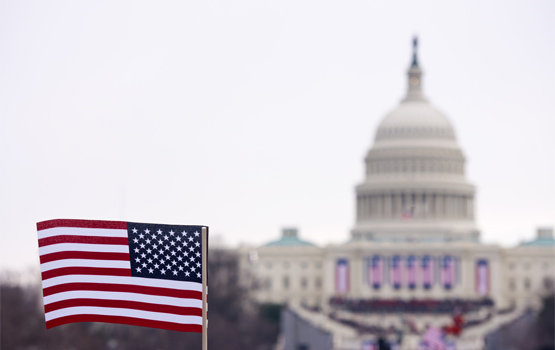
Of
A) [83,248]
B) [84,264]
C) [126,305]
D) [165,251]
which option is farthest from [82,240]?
[165,251]

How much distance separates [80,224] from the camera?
2500cm

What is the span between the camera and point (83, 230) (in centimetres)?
2503

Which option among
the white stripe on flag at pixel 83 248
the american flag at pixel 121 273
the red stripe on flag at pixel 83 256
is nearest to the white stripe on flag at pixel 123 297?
the american flag at pixel 121 273

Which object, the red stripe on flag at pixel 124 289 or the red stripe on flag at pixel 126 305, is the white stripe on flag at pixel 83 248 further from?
the red stripe on flag at pixel 126 305

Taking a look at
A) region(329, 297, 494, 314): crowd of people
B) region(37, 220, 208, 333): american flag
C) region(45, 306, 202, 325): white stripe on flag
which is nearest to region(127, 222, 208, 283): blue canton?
region(37, 220, 208, 333): american flag

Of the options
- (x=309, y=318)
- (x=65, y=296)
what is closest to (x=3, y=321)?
(x=309, y=318)

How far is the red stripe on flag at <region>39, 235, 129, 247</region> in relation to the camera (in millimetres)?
24766

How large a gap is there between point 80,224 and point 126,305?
1277mm

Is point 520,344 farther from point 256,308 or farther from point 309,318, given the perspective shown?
point 256,308

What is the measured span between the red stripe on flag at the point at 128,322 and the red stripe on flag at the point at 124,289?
37cm

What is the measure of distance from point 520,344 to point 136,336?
24.5 metres

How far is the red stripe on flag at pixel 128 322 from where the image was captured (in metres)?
24.4

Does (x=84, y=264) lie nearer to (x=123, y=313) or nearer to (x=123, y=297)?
(x=123, y=297)

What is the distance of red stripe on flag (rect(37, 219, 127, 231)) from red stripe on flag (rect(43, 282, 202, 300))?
79 centimetres
